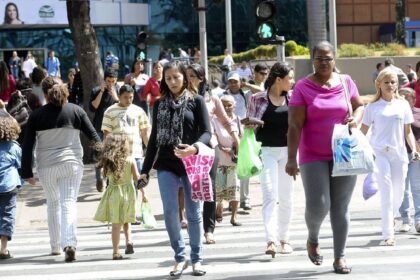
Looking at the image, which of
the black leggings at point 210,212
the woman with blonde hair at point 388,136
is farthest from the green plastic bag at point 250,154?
the woman with blonde hair at point 388,136

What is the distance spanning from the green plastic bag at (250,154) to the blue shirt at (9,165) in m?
2.51

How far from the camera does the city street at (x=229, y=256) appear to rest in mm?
8617

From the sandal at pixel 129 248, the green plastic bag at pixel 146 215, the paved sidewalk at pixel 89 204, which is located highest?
the green plastic bag at pixel 146 215

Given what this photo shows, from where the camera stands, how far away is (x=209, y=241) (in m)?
10.5

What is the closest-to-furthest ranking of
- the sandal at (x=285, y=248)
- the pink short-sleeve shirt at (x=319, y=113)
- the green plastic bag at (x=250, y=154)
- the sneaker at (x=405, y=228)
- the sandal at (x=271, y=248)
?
the pink short-sleeve shirt at (x=319, y=113) → the sandal at (x=271, y=248) → the sandal at (x=285, y=248) → the green plastic bag at (x=250, y=154) → the sneaker at (x=405, y=228)

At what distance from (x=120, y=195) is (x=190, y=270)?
1.47 m

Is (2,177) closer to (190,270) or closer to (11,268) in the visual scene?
(11,268)

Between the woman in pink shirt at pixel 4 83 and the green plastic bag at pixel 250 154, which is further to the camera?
the woman in pink shirt at pixel 4 83

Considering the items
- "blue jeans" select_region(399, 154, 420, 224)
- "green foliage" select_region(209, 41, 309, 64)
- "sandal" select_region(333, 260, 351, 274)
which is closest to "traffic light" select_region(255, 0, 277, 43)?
"blue jeans" select_region(399, 154, 420, 224)

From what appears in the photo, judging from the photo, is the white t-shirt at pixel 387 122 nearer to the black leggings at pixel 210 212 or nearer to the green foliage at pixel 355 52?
the black leggings at pixel 210 212

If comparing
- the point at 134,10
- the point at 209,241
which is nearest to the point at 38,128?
the point at 209,241

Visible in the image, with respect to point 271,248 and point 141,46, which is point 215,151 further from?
point 141,46

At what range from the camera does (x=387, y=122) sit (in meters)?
10.0

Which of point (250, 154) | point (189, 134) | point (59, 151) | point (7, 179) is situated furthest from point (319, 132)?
point (7, 179)
